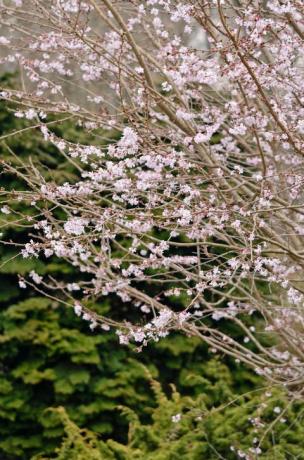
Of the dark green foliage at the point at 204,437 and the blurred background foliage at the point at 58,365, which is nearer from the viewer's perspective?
the dark green foliage at the point at 204,437

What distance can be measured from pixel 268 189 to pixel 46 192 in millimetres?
1006

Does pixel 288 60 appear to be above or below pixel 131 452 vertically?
above

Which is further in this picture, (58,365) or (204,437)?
(58,365)

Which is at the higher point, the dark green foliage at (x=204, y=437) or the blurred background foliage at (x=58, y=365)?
the blurred background foliage at (x=58, y=365)

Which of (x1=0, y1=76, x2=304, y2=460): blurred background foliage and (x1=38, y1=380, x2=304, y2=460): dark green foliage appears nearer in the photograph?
(x1=38, y1=380, x2=304, y2=460): dark green foliage

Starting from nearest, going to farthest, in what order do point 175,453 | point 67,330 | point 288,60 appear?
point 288,60, point 175,453, point 67,330

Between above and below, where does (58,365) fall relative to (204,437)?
above

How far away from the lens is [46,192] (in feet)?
12.0

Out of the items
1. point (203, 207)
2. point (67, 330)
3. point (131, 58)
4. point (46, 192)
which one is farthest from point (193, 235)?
point (67, 330)

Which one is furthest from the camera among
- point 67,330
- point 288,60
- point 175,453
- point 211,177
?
point 67,330

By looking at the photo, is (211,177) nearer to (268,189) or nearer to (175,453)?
(268,189)

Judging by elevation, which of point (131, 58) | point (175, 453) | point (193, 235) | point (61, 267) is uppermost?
point (131, 58)

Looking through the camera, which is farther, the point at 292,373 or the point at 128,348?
the point at 128,348

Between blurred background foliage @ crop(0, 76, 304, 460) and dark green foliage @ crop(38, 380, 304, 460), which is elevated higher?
blurred background foliage @ crop(0, 76, 304, 460)
